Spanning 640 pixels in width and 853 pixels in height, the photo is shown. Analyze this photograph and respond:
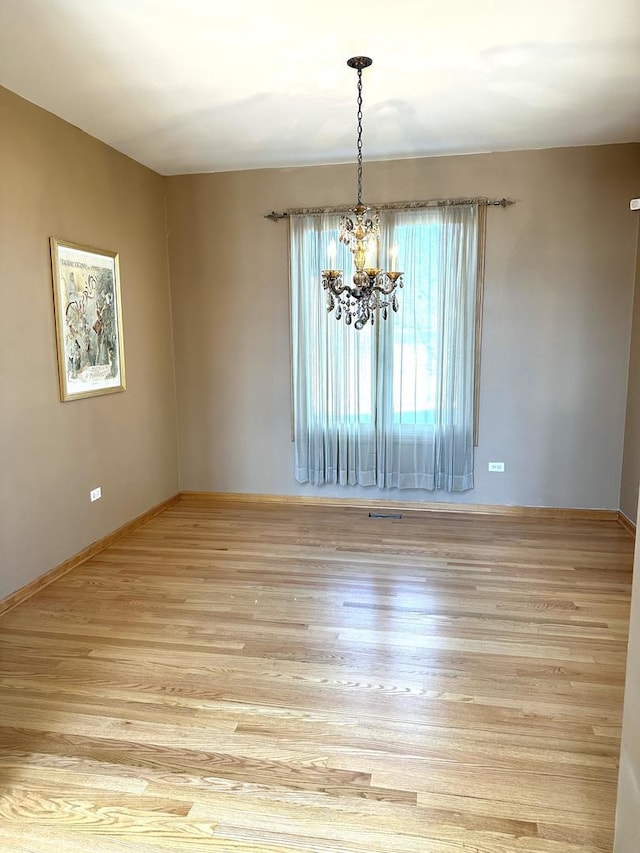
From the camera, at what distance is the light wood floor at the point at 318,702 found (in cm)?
181

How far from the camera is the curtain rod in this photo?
14.8 feet

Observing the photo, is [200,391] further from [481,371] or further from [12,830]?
[12,830]

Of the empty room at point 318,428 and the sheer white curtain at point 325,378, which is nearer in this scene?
the empty room at point 318,428

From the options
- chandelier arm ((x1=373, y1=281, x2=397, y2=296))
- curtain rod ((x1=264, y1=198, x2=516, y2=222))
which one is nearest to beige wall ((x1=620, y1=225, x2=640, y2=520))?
curtain rod ((x1=264, y1=198, x2=516, y2=222))

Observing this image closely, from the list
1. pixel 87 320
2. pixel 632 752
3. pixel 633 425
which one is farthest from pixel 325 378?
pixel 632 752

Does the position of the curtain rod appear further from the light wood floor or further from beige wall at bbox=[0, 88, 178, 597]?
the light wood floor

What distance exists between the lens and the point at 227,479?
530 cm

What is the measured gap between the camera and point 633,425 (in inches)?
173

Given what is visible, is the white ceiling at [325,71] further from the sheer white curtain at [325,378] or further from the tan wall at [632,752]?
the tan wall at [632,752]

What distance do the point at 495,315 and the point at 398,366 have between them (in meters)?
0.90

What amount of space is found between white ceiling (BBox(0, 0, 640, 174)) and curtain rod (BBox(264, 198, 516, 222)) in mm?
401

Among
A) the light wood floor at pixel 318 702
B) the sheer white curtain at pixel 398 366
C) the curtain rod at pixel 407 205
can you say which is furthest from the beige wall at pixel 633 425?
the sheer white curtain at pixel 398 366

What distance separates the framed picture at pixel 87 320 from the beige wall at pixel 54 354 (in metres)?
0.08

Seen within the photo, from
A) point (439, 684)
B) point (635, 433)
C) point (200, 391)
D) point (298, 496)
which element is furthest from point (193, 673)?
point (635, 433)
